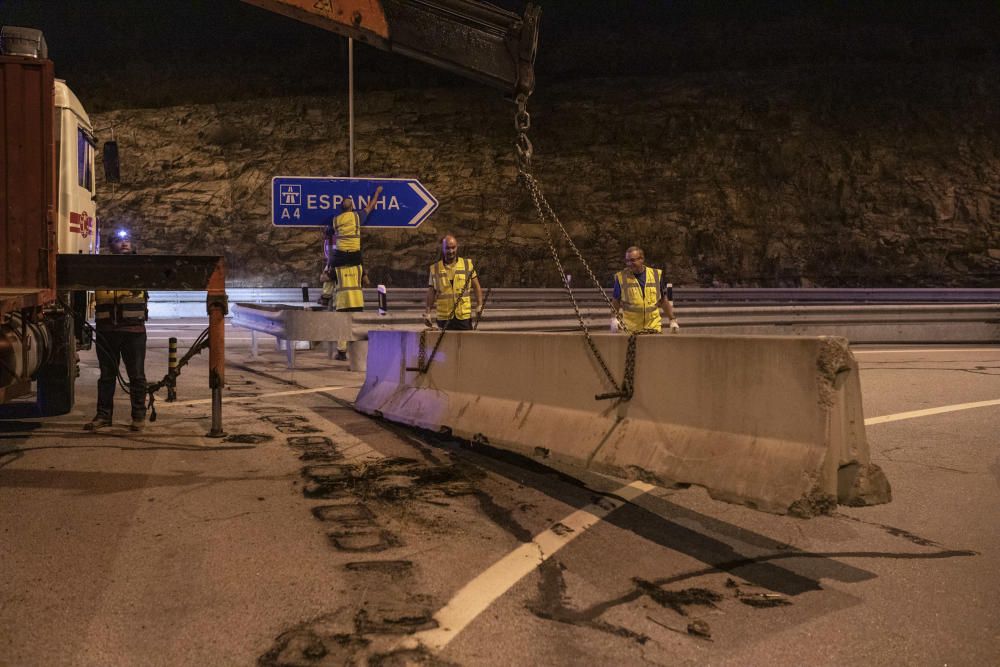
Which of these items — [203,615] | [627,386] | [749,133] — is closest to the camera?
[203,615]

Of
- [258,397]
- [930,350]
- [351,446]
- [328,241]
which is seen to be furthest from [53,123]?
[930,350]

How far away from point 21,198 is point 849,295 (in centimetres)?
2328

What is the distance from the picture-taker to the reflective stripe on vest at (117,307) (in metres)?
8.56

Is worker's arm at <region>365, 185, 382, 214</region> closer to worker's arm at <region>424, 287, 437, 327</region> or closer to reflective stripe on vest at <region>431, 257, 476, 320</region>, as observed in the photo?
reflective stripe on vest at <region>431, 257, 476, 320</region>

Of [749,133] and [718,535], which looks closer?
[718,535]

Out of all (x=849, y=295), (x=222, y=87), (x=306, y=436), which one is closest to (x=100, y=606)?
(x=306, y=436)

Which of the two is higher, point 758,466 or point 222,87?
point 222,87

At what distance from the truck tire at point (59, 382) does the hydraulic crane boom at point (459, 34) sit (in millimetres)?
3874

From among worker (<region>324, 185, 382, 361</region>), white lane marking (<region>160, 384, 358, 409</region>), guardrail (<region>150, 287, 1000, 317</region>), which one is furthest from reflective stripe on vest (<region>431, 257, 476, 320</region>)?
guardrail (<region>150, 287, 1000, 317</region>)

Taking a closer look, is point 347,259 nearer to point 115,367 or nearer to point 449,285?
point 449,285

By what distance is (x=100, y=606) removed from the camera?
4.02m

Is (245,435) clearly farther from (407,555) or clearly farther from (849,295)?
(849,295)

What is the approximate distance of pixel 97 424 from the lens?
8.48 meters

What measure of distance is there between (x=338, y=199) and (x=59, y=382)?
22.8ft
